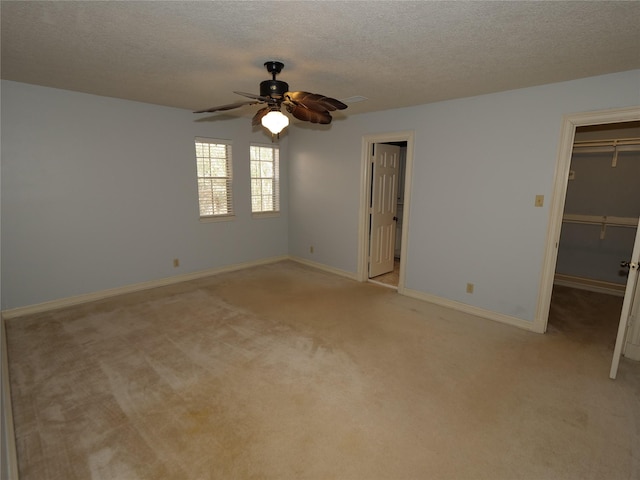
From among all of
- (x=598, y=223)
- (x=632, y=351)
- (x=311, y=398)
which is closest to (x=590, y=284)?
(x=598, y=223)

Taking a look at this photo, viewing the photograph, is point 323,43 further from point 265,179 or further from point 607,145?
point 607,145

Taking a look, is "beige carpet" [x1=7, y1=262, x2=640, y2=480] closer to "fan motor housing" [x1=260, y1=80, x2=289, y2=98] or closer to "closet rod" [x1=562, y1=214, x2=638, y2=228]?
"closet rod" [x1=562, y1=214, x2=638, y2=228]

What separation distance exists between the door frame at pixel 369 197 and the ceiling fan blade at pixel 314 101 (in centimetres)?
200

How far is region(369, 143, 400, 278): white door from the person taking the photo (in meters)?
4.91

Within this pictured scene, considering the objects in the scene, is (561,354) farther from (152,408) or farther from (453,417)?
(152,408)

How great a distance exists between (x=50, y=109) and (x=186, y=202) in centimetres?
183

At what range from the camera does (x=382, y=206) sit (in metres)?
5.14

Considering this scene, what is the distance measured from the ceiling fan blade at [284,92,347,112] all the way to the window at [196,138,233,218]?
2.90 metres

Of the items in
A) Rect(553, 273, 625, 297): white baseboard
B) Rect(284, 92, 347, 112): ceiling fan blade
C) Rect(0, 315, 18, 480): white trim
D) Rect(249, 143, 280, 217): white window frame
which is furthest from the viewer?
Rect(249, 143, 280, 217): white window frame

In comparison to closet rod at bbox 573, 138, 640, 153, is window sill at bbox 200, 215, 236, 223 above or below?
below

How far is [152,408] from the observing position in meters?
2.23

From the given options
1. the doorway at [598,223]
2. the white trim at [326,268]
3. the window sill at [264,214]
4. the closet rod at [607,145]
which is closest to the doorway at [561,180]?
the doorway at [598,223]

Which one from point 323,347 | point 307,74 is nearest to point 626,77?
point 307,74

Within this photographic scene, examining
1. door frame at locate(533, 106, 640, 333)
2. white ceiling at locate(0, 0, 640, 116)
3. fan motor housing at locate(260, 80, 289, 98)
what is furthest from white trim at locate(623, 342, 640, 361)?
fan motor housing at locate(260, 80, 289, 98)
